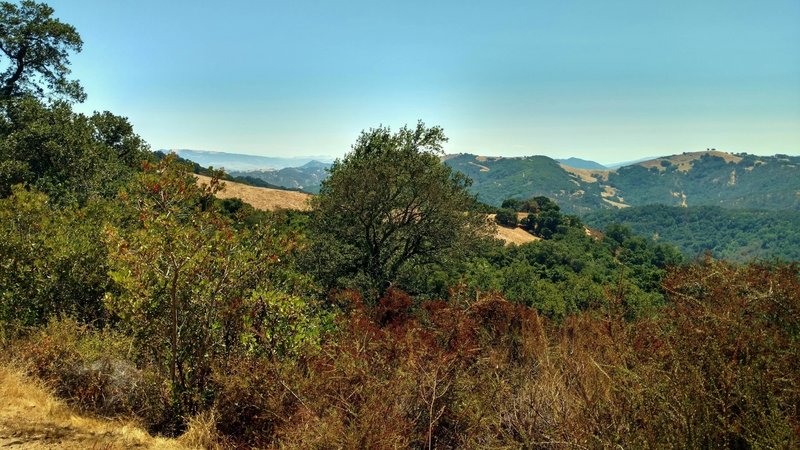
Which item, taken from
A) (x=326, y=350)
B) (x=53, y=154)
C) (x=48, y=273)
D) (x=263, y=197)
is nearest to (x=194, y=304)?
(x=326, y=350)

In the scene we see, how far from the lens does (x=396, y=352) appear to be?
755 centimetres

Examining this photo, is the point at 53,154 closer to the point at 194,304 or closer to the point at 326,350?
the point at 194,304

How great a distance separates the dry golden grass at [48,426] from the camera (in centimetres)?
614

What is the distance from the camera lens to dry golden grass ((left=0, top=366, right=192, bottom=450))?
20.1ft

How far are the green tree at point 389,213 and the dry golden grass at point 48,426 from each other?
1267 cm

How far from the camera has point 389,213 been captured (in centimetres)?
2064

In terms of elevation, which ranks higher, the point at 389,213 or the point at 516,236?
the point at 389,213

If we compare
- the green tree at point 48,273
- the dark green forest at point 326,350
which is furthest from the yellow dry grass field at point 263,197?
the green tree at point 48,273

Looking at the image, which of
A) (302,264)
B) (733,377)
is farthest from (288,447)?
(302,264)

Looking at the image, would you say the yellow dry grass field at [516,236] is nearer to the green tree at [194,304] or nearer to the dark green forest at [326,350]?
the dark green forest at [326,350]

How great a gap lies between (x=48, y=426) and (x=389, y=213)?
15411 mm

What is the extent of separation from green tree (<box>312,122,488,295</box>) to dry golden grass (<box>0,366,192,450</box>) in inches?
499

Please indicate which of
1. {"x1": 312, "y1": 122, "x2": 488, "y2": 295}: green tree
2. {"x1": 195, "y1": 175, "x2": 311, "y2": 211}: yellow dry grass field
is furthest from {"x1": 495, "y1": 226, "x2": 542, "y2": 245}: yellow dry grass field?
{"x1": 312, "y1": 122, "x2": 488, "y2": 295}: green tree

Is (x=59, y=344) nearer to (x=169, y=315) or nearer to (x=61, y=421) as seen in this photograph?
(x=61, y=421)
